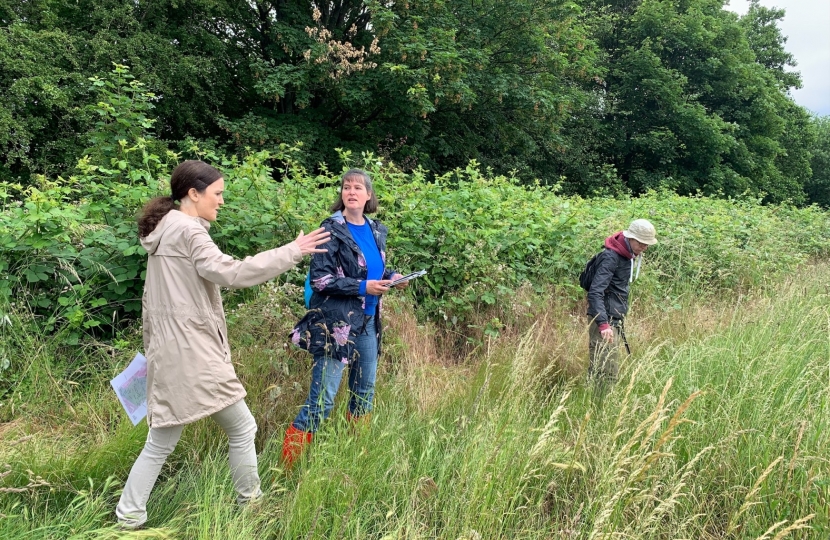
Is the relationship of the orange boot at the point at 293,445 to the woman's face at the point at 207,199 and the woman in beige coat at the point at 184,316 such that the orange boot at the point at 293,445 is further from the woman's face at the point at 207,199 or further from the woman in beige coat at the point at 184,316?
the woman's face at the point at 207,199

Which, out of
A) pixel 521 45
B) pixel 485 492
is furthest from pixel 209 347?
pixel 521 45

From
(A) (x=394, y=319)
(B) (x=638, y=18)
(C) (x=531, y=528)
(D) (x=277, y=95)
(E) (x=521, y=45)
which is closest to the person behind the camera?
(C) (x=531, y=528)

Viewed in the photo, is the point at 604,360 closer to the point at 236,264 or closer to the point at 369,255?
the point at 369,255

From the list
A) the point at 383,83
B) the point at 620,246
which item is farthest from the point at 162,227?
the point at 383,83

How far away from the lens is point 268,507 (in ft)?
7.11

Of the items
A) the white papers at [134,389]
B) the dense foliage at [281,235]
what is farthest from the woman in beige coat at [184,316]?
the dense foliage at [281,235]

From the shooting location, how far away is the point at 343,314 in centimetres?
265

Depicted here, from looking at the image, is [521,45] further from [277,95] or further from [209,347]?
[209,347]

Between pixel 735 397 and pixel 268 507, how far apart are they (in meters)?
2.53

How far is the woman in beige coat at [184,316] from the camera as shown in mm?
2039

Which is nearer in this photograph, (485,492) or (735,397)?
(485,492)

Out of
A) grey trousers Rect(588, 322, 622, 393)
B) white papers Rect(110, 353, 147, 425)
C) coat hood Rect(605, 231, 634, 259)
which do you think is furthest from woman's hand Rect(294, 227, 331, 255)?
coat hood Rect(605, 231, 634, 259)

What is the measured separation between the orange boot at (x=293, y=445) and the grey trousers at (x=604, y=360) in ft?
6.30

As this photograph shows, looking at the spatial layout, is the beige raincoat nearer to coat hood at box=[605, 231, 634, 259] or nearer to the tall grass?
the tall grass
